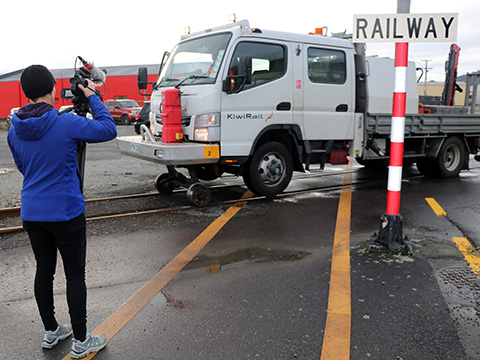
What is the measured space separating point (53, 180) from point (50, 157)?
0.14 m

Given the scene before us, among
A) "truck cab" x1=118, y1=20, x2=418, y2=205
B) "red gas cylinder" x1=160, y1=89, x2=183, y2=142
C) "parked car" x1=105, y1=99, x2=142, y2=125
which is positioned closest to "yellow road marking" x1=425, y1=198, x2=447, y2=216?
"truck cab" x1=118, y1=20, x2=418, y2=205

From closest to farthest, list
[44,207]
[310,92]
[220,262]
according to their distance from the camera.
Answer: [44,207] < [220,262] < [310,92]

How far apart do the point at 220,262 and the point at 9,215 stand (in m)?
3.72

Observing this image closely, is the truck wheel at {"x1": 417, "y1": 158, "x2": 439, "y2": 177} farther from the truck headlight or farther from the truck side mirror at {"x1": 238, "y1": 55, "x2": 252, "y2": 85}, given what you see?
the truck headlight

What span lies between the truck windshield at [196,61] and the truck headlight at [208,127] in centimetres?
52

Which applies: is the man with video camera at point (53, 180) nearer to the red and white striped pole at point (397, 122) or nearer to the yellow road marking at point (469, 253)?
the red and white striped pole at point (397, 122)

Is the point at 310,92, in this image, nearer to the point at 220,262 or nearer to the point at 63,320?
the point at 220,262

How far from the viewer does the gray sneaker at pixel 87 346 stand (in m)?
2.80

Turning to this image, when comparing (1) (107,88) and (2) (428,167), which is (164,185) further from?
(1) (107,88)

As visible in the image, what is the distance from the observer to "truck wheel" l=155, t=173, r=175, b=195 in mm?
7586

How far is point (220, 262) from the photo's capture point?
446 cm

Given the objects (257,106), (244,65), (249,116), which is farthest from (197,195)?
(244,65)

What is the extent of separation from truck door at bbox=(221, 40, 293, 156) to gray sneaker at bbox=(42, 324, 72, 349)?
3809mm

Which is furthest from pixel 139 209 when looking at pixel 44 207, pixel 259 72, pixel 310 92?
pixel 44 207
